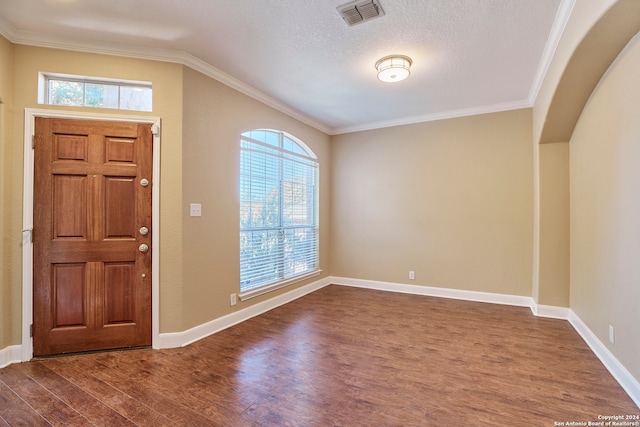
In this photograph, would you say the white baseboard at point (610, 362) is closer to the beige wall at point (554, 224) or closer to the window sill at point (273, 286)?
the beige wall at point (554, 224)

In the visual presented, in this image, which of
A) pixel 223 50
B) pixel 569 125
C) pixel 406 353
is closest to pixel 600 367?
pixel 406 353

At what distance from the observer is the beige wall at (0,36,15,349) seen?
2.37 metres

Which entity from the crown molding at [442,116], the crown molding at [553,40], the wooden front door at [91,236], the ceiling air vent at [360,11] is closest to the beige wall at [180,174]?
the wooden front door at [91,236]

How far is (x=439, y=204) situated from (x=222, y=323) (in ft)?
11.4

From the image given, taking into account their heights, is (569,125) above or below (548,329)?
above

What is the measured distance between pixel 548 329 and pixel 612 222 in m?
1.47

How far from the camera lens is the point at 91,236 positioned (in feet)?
8.51

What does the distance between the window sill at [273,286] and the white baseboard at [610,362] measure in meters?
3.36

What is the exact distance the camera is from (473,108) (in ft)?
13.6

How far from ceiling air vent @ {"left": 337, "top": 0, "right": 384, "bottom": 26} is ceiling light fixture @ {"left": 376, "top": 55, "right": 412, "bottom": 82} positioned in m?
0.64

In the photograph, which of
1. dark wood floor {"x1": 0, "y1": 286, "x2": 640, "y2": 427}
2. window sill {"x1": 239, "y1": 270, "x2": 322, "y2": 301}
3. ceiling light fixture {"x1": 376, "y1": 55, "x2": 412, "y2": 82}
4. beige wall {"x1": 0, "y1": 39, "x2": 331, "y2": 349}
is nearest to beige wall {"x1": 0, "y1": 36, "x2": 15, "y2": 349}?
beige wall {"x1": 0, "y1": 39, "x2": 331, "y2": 349}

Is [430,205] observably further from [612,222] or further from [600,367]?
[600,367]

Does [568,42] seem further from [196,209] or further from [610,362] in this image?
[196,209]

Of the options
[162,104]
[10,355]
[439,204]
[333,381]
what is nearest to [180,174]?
[162,104]
